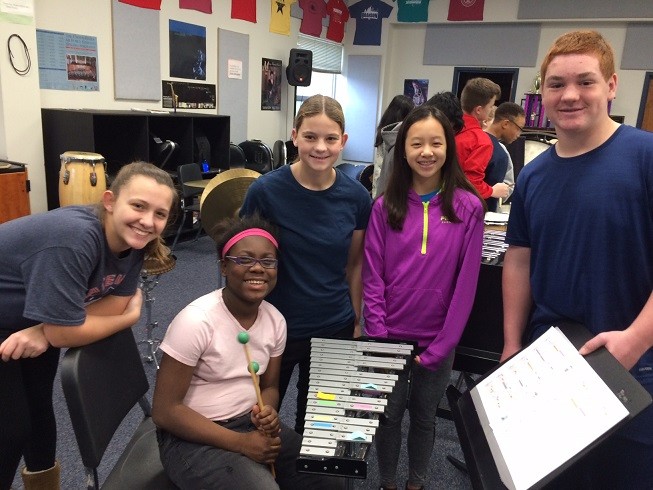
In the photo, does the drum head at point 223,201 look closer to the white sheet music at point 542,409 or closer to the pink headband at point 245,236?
the pink headband at point 245,236

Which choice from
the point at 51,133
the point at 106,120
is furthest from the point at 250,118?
the point at 51,133

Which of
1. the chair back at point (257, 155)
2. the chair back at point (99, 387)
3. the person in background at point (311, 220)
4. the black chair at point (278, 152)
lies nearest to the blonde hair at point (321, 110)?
the person in background at point (311, 220)

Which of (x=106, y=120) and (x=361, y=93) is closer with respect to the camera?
(x=106, y=120)

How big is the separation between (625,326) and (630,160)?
422 millimetres

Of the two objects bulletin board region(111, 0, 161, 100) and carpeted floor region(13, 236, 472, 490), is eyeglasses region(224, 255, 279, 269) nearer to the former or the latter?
carpeted floor region(13, 236, 472, 490)

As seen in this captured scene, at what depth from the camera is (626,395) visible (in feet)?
2.84

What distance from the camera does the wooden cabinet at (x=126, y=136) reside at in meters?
4.57

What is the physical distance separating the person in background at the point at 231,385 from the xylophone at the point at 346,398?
0.16 m

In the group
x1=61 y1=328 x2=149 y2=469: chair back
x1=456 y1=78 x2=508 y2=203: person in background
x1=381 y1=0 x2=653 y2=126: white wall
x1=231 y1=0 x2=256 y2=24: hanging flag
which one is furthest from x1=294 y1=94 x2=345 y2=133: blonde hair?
x1=381 y1=0 x2=653 y2=126: white wall

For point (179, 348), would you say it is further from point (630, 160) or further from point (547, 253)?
point (630, 160)

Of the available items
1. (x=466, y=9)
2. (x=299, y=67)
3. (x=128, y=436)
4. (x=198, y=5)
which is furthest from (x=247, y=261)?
(x=466, y=9)

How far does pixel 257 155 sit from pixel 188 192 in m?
1.95

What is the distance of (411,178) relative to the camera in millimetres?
1873

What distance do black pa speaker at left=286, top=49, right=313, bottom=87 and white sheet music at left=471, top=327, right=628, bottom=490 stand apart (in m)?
7.11
